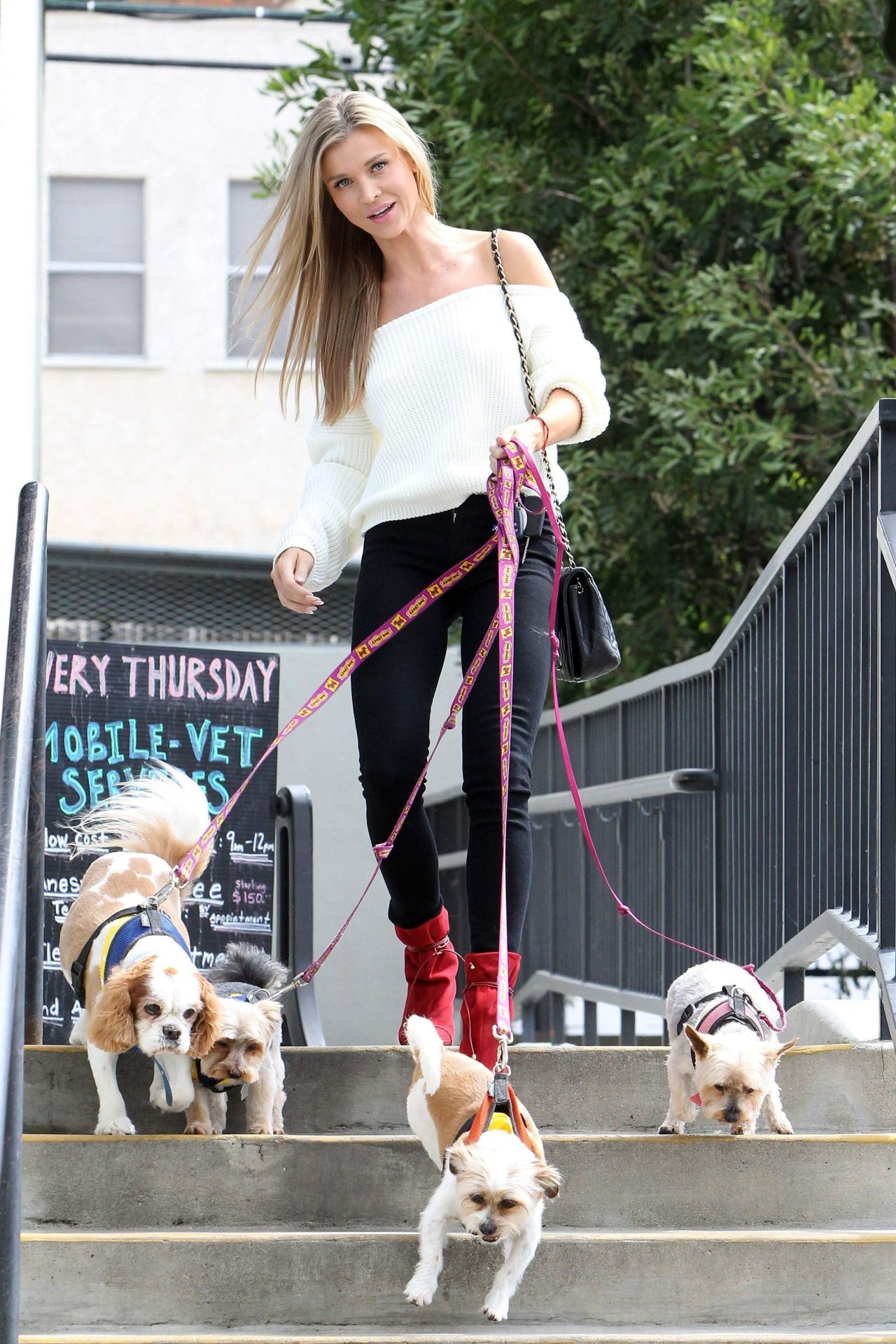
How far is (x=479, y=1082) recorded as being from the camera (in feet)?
10.4

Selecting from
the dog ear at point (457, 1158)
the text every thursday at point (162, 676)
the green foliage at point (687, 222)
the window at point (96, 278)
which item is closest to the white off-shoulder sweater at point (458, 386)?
the dog ear at point (457, 1158)

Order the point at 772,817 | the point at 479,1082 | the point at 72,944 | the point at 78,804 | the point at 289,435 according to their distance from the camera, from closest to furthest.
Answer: the point at 479,1082 < the point at 72,944 < the point at 772,817 < the point at 78,804 < the point at 289,435

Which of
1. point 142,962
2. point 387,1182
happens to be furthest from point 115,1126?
point 387,1182

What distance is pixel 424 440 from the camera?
137 inches

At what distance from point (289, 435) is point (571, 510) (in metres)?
5.77

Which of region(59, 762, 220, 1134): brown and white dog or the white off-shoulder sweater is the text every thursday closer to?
region(59, 762, 220, 1134): brown and white dog

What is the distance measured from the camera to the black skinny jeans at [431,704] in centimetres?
330

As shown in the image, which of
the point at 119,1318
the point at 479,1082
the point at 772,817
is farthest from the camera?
the point at 772,817

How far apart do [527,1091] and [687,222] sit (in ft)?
17.1

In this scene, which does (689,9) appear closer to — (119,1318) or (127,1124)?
(127,1124)

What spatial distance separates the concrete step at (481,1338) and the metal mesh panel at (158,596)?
6.96m

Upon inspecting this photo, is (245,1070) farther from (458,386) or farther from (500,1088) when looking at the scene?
(458,386)

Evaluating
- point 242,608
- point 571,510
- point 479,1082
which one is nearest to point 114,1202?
point 479,1082

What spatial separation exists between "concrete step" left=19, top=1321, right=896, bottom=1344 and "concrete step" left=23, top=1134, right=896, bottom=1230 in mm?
395
